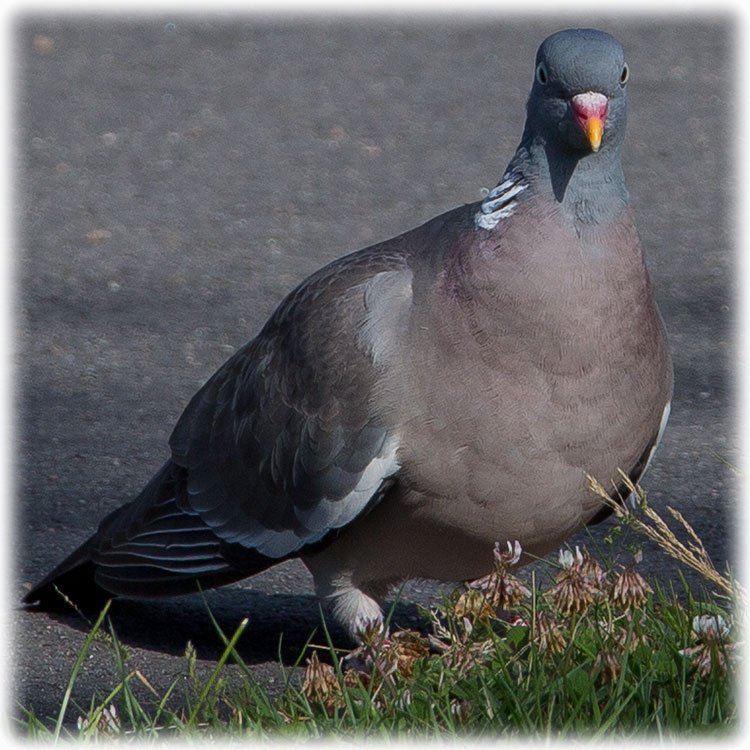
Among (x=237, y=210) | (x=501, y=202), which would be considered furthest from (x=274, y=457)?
(x=237, y=210)

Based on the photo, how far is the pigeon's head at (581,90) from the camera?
3332 millimetres

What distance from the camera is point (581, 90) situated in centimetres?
337

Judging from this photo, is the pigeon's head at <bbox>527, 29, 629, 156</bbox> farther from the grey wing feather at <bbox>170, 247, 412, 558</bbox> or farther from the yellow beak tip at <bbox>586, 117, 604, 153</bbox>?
the grey wing feather at <bbox>170, 247, 412, 558</bbox>

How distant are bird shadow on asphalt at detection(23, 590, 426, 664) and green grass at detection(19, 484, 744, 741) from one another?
728mm

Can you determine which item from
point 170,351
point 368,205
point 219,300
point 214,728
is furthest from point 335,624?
point 368,205

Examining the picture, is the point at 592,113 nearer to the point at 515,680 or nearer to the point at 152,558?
the point at 515,680

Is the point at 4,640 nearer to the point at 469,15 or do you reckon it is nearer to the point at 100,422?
the point at 100,422

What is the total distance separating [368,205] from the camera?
7574 mm

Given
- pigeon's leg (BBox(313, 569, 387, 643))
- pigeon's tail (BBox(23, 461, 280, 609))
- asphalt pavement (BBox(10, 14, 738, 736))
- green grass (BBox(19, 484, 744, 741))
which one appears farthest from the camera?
asphalt pavement (BBox(10, 14, 738, 736))

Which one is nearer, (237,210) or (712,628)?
(712,628)

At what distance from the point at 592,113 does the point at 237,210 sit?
4433 millimetres

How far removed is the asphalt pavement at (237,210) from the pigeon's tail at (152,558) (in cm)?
13

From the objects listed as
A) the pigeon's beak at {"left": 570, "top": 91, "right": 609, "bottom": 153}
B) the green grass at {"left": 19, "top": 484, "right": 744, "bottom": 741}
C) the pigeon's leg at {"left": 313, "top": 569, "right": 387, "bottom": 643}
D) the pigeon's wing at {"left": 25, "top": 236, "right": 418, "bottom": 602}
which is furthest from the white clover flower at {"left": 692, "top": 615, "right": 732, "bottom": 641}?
the pigeon's beak at {"left": 570, "top": 91, "right": 609, "bottom": 153}

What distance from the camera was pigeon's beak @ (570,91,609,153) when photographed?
3285mm
